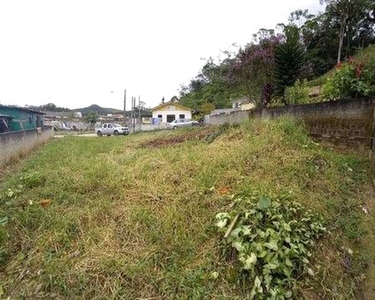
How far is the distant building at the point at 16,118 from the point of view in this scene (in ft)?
35.3

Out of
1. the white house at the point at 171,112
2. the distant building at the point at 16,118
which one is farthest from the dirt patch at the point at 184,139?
the white house at the point at 171,112

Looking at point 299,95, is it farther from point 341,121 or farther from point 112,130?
point 112,130

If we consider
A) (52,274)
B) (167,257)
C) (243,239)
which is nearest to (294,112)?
(243,239)

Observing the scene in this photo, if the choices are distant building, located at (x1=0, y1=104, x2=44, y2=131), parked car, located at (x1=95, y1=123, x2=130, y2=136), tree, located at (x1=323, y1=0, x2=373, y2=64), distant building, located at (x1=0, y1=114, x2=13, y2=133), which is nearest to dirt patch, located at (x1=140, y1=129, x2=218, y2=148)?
distant building, located at (x1=0, y1=114, x2=13, y2=133)

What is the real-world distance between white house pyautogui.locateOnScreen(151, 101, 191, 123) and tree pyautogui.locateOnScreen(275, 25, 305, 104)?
25.9 m

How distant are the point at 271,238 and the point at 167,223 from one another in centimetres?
102

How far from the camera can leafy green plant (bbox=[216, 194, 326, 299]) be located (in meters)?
2.10

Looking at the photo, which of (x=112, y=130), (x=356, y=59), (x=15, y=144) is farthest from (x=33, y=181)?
(x=112, y=130)

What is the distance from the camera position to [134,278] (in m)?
2.26

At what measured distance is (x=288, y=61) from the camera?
309 inches

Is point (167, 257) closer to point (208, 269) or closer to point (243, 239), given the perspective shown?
point (208, 269)

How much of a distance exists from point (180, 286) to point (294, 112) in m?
4.42

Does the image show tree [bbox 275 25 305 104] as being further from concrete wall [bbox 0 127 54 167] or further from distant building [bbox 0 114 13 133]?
distant building [bbox 0 114 13 133]

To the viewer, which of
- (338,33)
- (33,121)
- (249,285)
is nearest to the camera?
(249,285)
